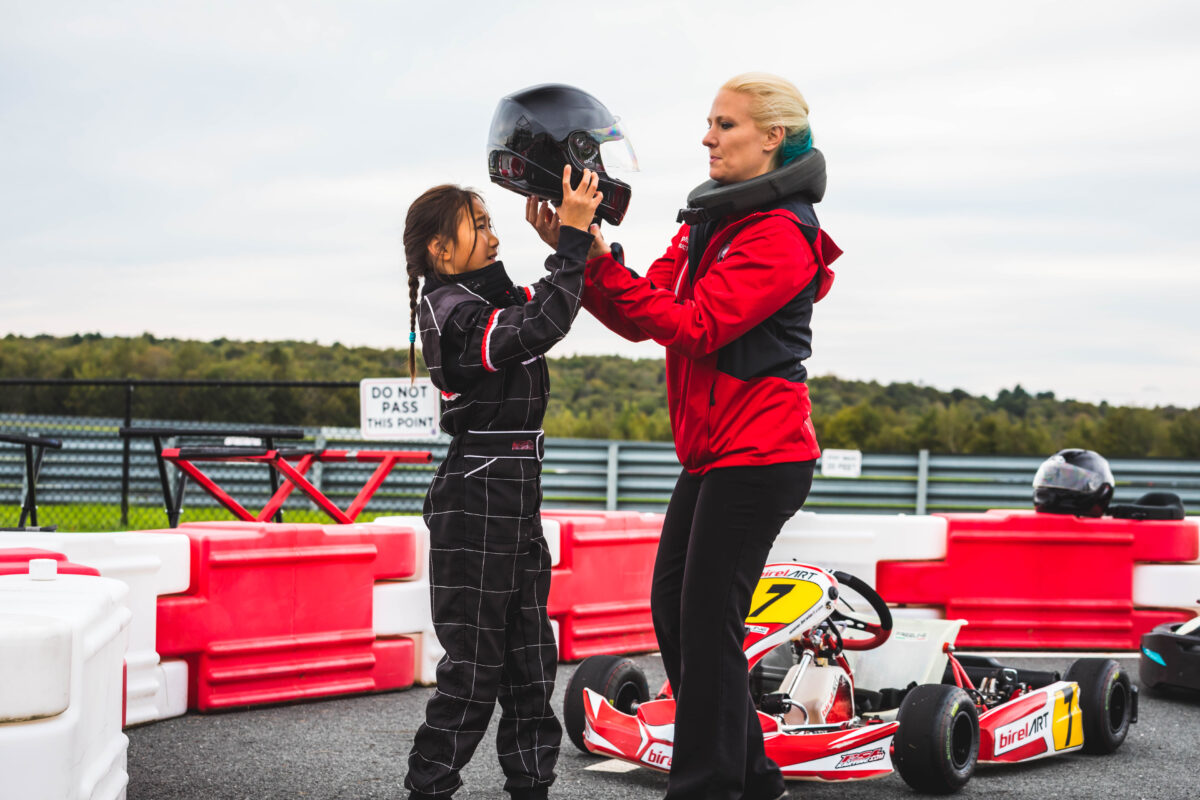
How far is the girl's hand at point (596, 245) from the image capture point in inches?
107

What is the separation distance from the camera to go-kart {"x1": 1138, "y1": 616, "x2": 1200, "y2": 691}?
5105 millimetres

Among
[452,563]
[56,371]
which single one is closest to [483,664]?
[452,563]

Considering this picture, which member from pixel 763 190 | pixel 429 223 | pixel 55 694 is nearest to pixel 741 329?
pixel 763 190

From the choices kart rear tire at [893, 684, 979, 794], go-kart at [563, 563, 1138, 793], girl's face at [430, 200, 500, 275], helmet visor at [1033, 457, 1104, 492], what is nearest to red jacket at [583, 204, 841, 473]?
girl's face at [430, 200, 500, 275]

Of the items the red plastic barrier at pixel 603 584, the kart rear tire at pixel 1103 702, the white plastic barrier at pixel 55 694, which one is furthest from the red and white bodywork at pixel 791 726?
the red plastic barrier at pixel 603 584

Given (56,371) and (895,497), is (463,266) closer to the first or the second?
(895,497)

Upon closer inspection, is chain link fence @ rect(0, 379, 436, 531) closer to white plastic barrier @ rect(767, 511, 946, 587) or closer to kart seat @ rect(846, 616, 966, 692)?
white plastic barrier @ rect(767, 511, 946, 587)

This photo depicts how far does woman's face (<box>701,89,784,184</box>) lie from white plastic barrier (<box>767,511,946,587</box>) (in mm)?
3398

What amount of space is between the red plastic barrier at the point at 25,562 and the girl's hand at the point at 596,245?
143cm

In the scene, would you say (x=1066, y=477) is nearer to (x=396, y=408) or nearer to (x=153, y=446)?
(x=396, y=408)

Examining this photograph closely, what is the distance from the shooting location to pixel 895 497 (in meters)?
19.6

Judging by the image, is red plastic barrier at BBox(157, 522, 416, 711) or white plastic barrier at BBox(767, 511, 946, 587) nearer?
red plastic barrier at BBox(157, 522, 416, 711)

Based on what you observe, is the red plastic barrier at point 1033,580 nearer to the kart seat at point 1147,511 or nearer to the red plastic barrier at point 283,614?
the kart seat at point 1147,511

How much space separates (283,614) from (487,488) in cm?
211
